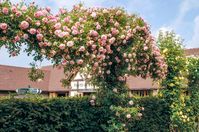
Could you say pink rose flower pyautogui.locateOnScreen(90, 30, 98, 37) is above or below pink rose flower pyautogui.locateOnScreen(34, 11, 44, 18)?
below

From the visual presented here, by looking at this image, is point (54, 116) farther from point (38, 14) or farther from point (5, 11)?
point (5, 11)

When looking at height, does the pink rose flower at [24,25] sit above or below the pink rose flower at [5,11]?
below

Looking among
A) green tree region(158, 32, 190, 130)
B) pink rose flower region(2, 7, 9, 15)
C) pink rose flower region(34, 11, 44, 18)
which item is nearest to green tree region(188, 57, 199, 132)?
green tree region(158, 32, 190, 130)

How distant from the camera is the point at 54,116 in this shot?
33.4 feet

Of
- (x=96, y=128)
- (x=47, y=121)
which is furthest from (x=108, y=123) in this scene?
(x=47, y=121)

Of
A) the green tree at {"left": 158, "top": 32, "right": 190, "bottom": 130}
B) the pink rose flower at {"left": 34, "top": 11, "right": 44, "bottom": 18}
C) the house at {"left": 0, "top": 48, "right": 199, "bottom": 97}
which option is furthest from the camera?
the house at {"left": 0, "top": 48, "right": 199, "bottom": 97}

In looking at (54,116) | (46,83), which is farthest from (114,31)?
(46,83)

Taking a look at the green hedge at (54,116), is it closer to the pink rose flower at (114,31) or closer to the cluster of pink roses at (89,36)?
the cluster of pink roses at (89,36)

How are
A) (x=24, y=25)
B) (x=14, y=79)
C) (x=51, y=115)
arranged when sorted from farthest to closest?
(x=14, y=79) → (x=51, y=115) → (x=24, y=25)

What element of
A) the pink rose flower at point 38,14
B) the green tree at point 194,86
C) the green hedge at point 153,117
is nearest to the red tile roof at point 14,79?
the green tree at point 194,86

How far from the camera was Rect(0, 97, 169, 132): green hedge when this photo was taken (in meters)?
9.38

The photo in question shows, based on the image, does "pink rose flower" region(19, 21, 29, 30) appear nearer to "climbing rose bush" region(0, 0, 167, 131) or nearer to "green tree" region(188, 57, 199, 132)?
"climbing rose bush" region(0, 0, 167, 131)

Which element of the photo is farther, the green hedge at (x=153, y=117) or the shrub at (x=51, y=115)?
the green hedge at (x=153, y=117)

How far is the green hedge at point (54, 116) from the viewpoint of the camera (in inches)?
369
